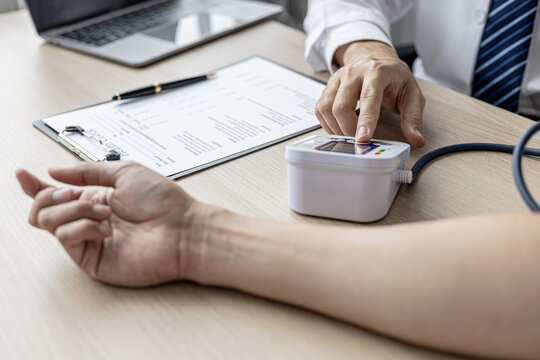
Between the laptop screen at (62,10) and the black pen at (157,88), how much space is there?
389mm

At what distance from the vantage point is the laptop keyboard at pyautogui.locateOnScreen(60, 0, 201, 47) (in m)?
1.14

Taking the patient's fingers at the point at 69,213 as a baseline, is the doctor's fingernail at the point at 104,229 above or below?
below

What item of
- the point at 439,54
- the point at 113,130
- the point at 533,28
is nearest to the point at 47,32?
the point at 113,130

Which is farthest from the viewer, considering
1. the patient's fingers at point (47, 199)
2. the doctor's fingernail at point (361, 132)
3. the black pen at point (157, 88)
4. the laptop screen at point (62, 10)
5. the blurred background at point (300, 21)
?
the blurred background at point (300, 21)

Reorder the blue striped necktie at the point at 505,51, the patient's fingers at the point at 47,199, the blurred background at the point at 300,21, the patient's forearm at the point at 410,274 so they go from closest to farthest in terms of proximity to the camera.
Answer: the patient's forearm at the point at 410,274
the patient's fingers at the point at 47,199
the blue striped necktie at the point at 505,51
the blurred background at the point at 300,21

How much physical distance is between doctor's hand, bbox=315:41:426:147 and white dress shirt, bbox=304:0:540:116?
0.16 metres

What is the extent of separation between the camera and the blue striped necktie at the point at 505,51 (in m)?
0.99

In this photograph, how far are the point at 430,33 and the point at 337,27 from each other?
29cm

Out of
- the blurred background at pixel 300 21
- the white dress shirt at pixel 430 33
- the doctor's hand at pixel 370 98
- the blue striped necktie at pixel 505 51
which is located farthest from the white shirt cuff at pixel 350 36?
the blurred background at pixel 300 21

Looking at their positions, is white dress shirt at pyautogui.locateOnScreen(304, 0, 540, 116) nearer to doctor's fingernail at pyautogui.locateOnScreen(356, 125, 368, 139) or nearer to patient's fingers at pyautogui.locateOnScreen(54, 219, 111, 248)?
doctor's fingernail at pyautogui.locateOnScreen(356, 125, 368, 139)

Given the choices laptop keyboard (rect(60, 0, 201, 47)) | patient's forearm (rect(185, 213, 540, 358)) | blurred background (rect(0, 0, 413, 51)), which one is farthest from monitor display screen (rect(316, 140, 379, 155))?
blurred background (rect(0, 0, 413, 51))

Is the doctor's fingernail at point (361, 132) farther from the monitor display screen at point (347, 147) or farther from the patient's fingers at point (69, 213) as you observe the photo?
the patient's fingers at point (69, 213)

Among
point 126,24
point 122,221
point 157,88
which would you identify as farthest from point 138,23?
point 122,221

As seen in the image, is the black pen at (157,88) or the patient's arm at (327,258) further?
the black pen at (157,88)
